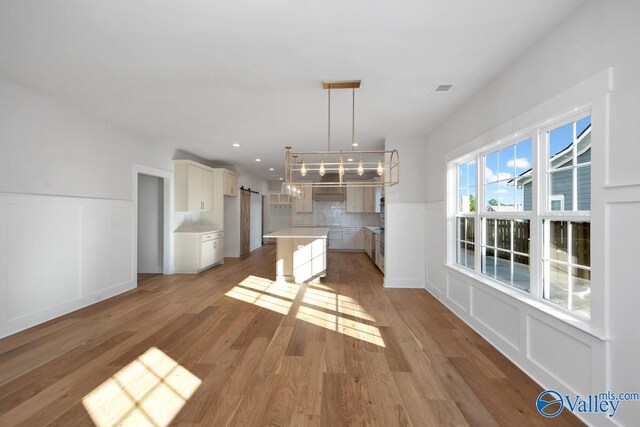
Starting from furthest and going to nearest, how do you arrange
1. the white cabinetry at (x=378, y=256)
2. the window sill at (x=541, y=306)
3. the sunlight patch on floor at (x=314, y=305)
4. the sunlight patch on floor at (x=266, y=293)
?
the white cabinetry at (x=378, y=256) < the sunlight patch on floor at (x=266, y=293) < the sunlight patch on floor at (x=314, y=305) < the window sill at (x=541, y=306)

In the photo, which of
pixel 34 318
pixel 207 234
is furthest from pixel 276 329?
pixel 207 234

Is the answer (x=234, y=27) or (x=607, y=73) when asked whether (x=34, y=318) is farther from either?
(x=607, y=73)

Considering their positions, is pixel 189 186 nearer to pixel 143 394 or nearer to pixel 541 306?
pixel 143 394

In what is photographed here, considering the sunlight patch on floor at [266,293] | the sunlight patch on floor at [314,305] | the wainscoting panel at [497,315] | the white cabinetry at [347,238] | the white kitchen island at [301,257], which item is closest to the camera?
the wainscoting panel at [497,315]

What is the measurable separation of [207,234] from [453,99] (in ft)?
17.4

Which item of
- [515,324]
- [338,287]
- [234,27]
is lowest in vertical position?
[338,287]

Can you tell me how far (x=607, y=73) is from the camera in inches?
61.9

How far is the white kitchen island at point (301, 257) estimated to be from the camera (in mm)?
5191

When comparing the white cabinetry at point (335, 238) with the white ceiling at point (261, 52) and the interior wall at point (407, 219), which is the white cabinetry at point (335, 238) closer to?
the interior wall at point (407, 219)

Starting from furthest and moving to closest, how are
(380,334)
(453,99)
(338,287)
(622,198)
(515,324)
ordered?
(338,287) → (453,99) → (380,334) → (515,324) → (622,198)

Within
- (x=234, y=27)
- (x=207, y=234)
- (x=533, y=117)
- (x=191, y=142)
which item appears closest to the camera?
(x=234, y=27)

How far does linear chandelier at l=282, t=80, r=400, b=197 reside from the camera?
9.12 feet

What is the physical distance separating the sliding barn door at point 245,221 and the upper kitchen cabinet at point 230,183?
0.54 meters

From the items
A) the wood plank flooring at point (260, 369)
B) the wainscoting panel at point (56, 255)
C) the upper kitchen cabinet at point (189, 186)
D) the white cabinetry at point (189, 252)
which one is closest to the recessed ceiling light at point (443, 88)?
the wood plank flooring at point (260, 369)
